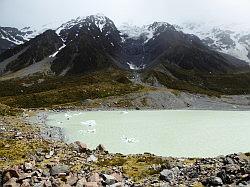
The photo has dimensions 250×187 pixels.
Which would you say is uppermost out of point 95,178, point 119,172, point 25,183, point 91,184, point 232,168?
point 232,168

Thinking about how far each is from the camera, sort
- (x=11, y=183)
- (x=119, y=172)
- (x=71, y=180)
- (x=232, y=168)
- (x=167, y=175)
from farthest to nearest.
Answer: (x=119, y=172), (x=167, y=175), (x=71, y=180), (x=11, y=183), (x=232, y=168)

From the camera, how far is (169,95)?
196875 mm

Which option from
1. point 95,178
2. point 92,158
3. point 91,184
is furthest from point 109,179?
point 92,158

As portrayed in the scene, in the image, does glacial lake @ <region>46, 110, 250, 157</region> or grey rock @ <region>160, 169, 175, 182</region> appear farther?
glacial lake @ <region>46, 110, 250, 157</region>

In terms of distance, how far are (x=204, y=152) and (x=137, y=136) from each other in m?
20.1

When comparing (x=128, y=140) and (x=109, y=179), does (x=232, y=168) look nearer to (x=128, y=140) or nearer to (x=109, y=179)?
(x=109, y=179)

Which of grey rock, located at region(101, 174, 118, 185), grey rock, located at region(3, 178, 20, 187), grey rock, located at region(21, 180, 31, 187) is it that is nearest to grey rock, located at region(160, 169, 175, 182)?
grey rock, located at region(101, 174, 118, 185)

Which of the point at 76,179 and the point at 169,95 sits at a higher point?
the point at 76,179

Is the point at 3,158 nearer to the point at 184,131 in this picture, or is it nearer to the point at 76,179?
the point at 76,179

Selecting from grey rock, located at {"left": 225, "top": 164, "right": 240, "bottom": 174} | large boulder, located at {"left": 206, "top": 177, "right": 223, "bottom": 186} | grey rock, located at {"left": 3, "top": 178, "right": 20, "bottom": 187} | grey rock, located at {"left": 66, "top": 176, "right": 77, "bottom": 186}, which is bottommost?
grey rock, located at {"left": 3, "top": 178, "right": 20, "bottom": 187}

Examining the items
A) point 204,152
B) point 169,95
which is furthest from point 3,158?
point 169,95

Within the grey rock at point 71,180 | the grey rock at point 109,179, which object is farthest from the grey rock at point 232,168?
the grey rock at point 71,180

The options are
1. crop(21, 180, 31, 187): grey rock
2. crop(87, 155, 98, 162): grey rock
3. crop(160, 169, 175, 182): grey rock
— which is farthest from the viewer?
crop(87, 155, 98, 162): grey rock

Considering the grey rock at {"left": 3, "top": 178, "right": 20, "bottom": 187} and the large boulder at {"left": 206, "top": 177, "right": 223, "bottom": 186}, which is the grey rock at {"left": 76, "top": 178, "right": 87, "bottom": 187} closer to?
the grey rock at {"left": 3, "top": 178, "right": 20, "bottom": 187}
